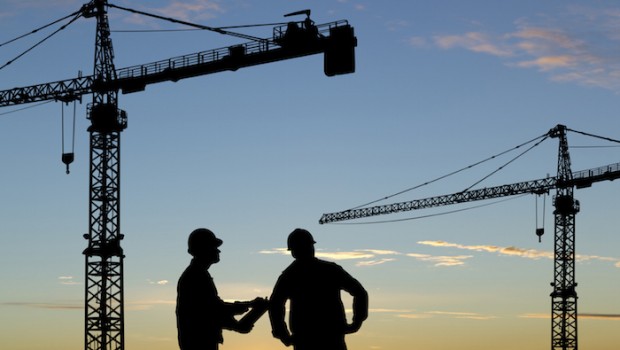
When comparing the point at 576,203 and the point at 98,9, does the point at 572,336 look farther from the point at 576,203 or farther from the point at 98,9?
the point at 98,9

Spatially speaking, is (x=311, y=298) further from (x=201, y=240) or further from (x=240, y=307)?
(x=201, y=240)

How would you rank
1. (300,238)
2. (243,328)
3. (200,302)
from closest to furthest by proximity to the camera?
(300,238), (200,302), (243,328)

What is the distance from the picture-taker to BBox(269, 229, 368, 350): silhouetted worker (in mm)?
8797

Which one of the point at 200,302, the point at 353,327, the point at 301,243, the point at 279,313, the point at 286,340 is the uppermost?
the point at 301,243

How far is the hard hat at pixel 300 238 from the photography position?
8828mm

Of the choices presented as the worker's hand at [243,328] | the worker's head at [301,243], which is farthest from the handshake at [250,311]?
the worker's head at [301,243]

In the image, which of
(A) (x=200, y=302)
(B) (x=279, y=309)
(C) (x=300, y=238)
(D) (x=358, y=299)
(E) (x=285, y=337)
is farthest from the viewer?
(A) (x=200, y=302)

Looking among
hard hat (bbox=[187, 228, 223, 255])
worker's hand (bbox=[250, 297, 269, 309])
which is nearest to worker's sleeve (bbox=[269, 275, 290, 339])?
worker's hand (bbox=[250, 297, 269, 309])

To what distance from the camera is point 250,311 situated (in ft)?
31.5

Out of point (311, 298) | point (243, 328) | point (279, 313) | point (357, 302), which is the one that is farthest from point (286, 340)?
point (357, 302)

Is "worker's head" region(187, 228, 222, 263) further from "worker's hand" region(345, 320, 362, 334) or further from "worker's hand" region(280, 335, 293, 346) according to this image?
"worker's hand" region(345, 320, 362, 334)

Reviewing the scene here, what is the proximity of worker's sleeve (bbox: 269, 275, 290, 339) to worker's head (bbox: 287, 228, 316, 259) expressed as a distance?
27cm

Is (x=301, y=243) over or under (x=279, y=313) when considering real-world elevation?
over

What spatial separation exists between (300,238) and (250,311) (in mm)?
1161
